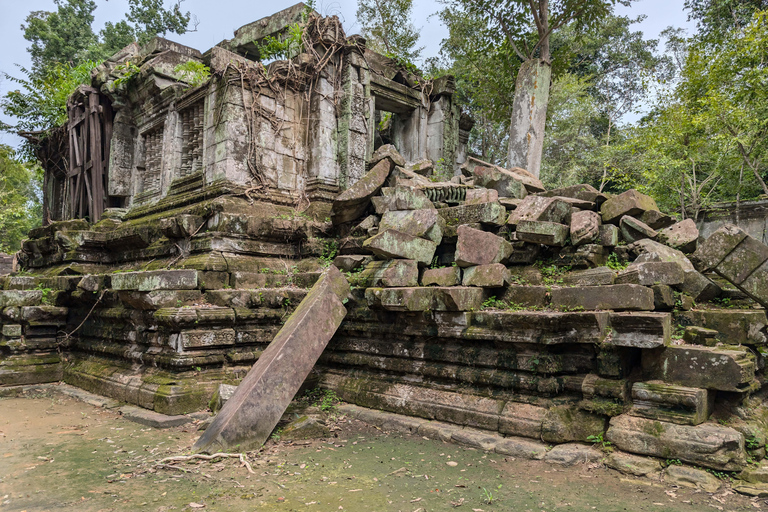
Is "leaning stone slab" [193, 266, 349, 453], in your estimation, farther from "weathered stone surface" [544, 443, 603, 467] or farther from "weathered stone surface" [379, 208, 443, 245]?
"weathered stone surface" [544, 443, 603, 467]

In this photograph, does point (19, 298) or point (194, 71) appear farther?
point (194, 71)

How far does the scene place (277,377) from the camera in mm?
4453

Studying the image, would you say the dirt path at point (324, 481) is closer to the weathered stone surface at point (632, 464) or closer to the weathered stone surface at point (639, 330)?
the weathered stone surface at point (632, 464)

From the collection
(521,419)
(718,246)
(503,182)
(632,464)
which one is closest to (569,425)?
(521,419)

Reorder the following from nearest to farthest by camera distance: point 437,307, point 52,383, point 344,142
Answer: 1. point 437,307
2. point 52,383
3. point 344,142

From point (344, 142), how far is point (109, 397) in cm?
508

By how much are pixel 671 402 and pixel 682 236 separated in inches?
73.0

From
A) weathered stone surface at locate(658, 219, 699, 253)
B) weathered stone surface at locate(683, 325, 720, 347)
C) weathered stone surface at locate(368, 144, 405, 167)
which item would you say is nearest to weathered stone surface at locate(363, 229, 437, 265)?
weathered stone surface at locate(368, 144, 405, 167)

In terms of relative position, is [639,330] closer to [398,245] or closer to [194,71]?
[398,245]

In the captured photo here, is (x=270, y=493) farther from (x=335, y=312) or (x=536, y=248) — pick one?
(x=536, y=248)

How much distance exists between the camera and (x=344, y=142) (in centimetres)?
845

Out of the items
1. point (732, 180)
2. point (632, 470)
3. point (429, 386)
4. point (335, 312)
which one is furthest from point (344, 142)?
point (732, 180)

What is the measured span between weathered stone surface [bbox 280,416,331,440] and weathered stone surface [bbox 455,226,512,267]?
2.04 m

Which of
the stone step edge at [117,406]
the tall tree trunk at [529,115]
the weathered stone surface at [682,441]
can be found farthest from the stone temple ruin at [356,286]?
the tall tree trunk at [529,115]
